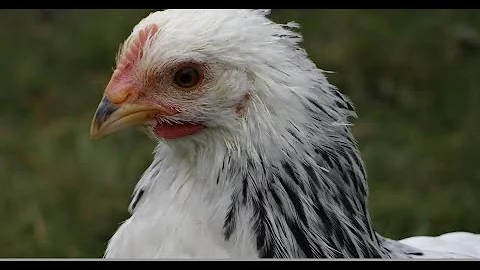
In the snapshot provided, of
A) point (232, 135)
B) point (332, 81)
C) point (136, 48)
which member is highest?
point (136, 48)

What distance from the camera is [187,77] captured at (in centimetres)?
176

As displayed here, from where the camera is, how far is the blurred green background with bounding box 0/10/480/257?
10.3 ft

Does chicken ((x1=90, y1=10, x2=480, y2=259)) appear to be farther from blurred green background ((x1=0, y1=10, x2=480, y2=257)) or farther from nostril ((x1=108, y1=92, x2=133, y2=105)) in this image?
blurred green background ((x1=0, y1=10, x2=480, y2=257))

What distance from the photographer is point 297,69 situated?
1763 millimetres

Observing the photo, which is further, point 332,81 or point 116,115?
point 332,81

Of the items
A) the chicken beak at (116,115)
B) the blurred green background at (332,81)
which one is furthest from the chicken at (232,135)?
the blurred green background at (332,81)

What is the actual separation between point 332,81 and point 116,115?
2.07m

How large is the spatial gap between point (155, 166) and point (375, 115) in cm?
196

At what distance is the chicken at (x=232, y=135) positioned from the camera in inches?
68.2

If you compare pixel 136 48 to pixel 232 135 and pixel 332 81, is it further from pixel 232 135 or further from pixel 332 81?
pixel 332 81

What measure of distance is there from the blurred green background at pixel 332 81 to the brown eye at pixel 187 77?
1322 mm

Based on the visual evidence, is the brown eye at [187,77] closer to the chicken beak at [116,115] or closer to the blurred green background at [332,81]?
the chicken beak at [116,115]

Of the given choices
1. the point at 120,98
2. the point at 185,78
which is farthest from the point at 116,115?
the point at 185,78
